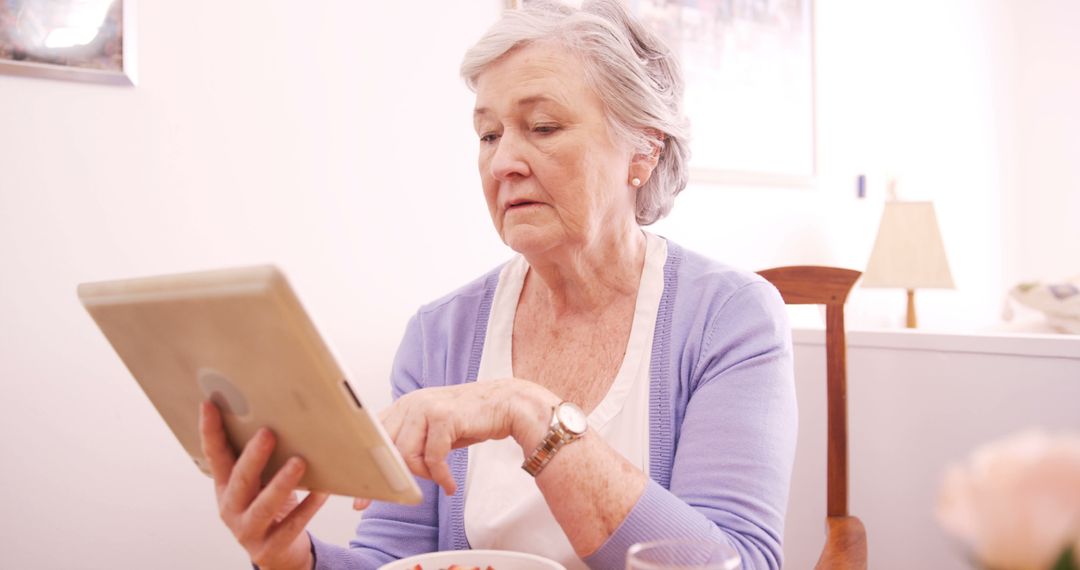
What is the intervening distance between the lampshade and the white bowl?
2.79 meters

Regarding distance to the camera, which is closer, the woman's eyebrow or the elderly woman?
the elderly woman

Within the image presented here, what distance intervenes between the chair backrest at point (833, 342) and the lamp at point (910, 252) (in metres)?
1.52

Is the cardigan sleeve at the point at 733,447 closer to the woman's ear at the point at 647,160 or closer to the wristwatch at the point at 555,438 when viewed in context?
the wristwatch at the point at 555,438

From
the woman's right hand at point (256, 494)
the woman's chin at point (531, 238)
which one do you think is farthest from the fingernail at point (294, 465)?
the woman's chin at point (531, 238)

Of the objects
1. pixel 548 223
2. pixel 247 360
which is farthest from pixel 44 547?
pixel 247 360

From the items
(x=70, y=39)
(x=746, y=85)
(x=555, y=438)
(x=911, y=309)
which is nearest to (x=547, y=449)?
(x=555, y=438)

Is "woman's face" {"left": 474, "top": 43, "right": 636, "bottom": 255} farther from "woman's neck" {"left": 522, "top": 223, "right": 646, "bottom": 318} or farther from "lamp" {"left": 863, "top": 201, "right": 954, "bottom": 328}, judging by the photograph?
"lamp" {"left": 863, "top": 201, "right": 954, "bottom": 328}

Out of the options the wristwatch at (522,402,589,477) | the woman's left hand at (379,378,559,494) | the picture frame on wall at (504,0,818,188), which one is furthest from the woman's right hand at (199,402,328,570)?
the picture frame on wall at (504,0,818,188)

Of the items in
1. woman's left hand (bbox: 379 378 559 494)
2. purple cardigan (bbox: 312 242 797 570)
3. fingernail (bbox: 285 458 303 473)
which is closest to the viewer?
fingernail (bbox: 285 458 303 473)

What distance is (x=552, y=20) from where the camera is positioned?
4.18ft

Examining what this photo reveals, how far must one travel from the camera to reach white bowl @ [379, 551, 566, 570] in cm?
78

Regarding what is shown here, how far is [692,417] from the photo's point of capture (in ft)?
3.62

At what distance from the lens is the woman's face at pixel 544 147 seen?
4.04 feet

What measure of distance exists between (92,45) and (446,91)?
794 mm
